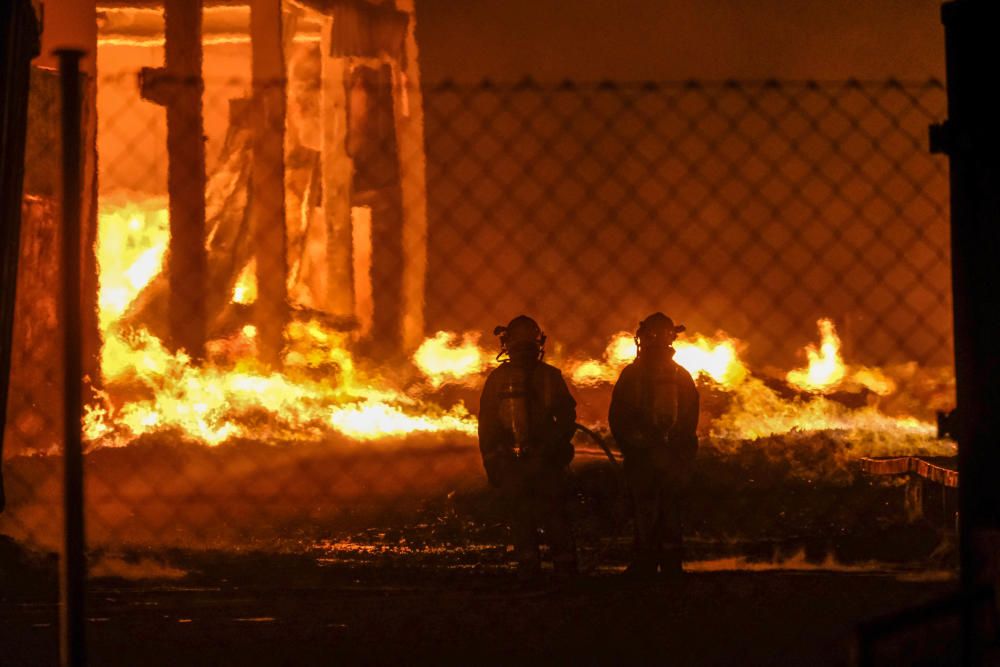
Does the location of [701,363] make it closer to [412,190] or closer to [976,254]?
[412,190]

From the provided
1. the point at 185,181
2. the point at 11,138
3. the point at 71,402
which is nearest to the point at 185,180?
the point at 185,181

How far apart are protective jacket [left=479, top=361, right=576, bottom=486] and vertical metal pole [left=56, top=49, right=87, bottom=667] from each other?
5644mm

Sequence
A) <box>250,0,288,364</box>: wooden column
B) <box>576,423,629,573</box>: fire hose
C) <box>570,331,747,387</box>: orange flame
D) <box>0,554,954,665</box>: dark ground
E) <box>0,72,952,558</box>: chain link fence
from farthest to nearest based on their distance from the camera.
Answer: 1. <box>250,0,288,364</box>: wooden column
2. <box>570,331,747,387</box>: orange flame
3. <box>0,72,952,558</box>: chain link fence
4. <box>576,423,629,573</box>: fire hose
5. <box>0,554,954,665</box>: dark ground

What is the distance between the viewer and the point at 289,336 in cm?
2089

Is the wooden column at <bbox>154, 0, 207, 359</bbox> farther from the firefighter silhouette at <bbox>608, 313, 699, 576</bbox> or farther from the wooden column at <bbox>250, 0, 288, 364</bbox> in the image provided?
the firefighter silhouette at <bbox>608, 313, 699, 576</bbox>

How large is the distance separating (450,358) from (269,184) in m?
4.67

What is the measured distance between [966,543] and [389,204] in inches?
731

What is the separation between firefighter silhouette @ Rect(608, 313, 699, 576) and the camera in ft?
26.5

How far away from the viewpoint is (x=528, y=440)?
761cm

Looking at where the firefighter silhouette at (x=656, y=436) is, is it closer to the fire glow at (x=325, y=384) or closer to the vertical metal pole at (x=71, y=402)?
the vertical metal pole at (x=71, y=402)

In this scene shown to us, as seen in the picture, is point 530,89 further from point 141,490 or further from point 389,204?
point 389,204

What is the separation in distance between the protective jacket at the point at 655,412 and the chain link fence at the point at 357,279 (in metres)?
5.69

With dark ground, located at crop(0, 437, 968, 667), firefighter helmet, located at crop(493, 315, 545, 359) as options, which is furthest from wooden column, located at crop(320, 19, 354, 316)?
firefighter helmet, located at crop(493, 315, 545, 359)

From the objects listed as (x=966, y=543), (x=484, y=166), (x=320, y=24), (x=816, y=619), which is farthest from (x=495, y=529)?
(x=320, y=24)
